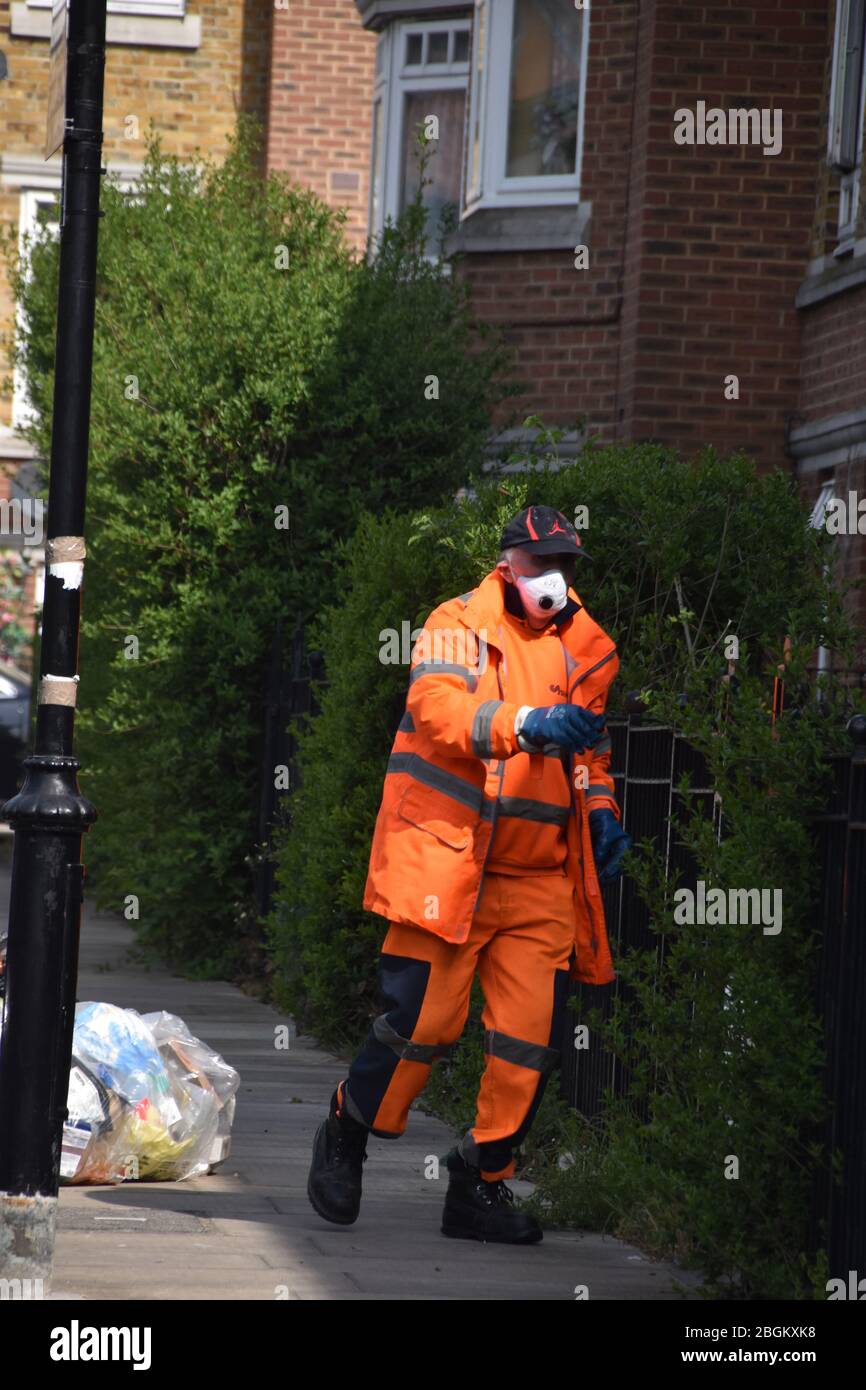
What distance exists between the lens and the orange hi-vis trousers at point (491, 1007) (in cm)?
584

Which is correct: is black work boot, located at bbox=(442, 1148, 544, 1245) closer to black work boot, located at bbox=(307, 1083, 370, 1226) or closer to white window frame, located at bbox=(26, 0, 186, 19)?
black work boot, located at bbox=(307, 1083, 370, 1226)

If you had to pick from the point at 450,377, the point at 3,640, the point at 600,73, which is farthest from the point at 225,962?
the point at 3,640

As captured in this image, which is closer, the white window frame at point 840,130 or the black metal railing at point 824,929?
the black metal railing at point 824,929

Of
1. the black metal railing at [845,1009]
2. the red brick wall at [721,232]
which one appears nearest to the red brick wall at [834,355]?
the red brick wall at [721,232]

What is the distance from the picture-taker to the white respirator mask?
5.90 m

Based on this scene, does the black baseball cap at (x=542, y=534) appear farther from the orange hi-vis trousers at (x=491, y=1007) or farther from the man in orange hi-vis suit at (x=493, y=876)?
the orange hi-vis trousers at (x=491, y=1007)

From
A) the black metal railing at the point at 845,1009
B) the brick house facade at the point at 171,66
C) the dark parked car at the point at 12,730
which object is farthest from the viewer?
the brick house facade at the point at 171,66

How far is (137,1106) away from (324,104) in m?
17.2

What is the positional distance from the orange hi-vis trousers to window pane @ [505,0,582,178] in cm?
872

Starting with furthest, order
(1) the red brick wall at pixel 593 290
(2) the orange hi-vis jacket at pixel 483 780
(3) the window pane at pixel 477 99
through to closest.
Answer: (3) the window pane at pixel 477 99
(1) the red brick wall at pixel 593 290
(2) the orange hi-vis jacket at pixel 483 780

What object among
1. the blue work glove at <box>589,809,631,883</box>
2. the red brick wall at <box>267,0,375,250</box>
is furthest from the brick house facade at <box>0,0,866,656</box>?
Result: the red brick wall at <box>267,0,375,250</box>

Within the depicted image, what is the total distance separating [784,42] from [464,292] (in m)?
2.40
